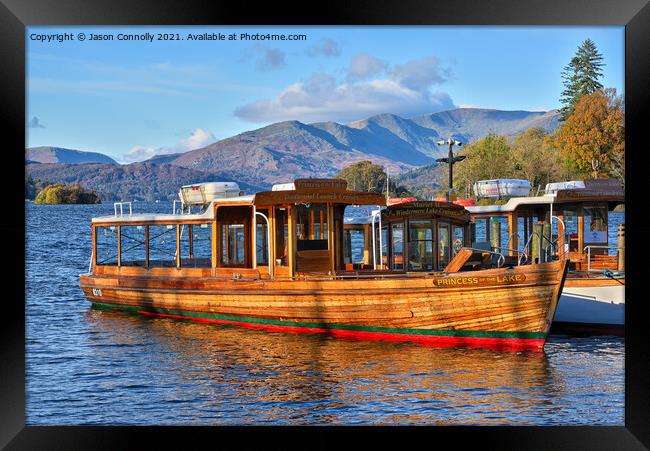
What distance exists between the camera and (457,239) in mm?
25938

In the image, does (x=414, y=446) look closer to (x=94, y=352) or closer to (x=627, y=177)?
(x=627, y=177)

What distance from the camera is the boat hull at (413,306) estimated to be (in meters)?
20.9

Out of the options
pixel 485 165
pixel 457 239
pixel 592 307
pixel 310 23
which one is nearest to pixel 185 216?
pixel 457 239

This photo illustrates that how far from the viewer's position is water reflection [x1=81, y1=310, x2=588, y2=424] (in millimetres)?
15961

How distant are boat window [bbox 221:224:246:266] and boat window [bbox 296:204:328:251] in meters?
3.22

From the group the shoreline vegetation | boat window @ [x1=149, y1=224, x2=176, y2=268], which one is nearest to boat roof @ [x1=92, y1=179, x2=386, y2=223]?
boat window @ [x1=149, y1=224, x2=176, y2=268]

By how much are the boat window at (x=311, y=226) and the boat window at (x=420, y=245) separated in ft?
8.09

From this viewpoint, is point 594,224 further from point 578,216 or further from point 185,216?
point 185,216

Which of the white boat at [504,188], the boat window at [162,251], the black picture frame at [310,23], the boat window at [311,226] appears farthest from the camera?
the white boat at [504,188]

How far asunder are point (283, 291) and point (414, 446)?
40.3 ft

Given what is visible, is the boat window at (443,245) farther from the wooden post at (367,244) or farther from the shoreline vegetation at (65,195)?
the shoreline vegetation at (65,195)

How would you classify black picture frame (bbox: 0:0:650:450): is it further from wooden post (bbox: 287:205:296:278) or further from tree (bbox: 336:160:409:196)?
tree (bbox: 336:160:409:196)

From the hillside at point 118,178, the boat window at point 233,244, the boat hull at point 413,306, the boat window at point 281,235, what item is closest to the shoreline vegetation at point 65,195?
the hillside at point 118,178

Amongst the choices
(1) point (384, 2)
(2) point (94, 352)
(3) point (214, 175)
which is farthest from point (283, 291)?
(3) point (214, 175)
